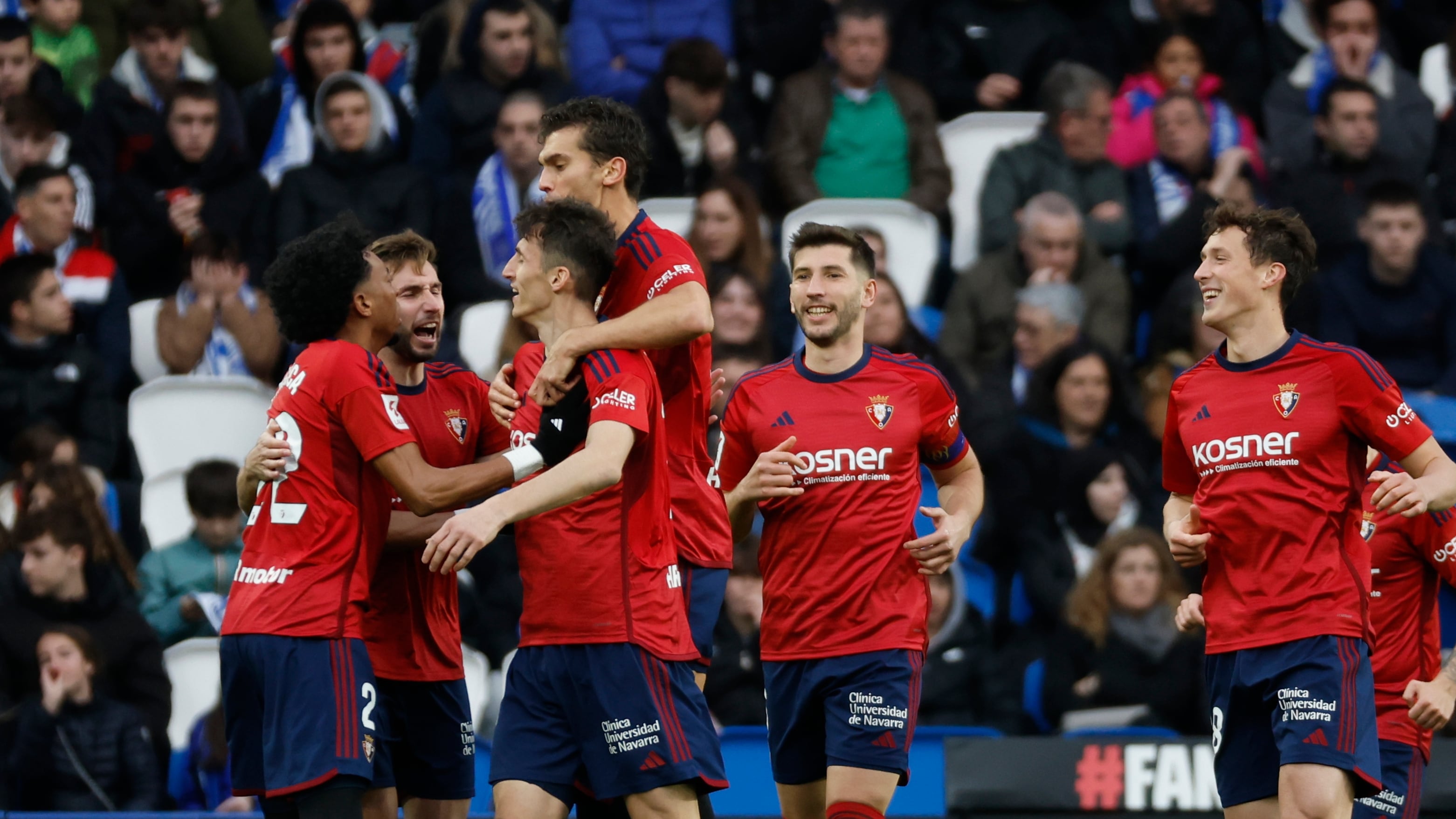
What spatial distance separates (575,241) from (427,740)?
182cm

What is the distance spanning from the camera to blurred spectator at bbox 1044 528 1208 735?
9117 mm

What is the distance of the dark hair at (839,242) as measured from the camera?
23.1ft

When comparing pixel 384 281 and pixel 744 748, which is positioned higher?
pixel 384 281

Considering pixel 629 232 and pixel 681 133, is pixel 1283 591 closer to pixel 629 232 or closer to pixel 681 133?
pixel 629 232

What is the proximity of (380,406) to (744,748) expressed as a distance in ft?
12.8

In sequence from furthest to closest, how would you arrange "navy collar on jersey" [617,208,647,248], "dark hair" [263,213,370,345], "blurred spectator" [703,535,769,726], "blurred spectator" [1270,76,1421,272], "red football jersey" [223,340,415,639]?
"blurred spectator" [1270,76,1421,272] → "blurred spectator" [703,535,769,726] → "navy collar on jersey" [617,208,647,248] → "dark hair" [263,213,370,345] → "red football jersey" [223,340,415,639]

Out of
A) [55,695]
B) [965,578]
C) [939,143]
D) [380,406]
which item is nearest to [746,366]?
[965,578]

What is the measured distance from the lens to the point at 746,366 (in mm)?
10062

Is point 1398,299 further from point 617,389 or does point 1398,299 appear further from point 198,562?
point 198,562

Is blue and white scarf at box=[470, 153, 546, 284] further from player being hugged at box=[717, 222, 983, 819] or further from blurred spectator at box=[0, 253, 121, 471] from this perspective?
player being hugged at box=[717, 222, 983, 819]

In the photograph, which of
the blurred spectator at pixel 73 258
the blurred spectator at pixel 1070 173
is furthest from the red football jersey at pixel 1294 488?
the blurred spectator at pixel 73 258

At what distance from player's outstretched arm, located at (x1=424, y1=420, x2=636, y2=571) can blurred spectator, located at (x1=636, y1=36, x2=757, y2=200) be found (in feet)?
19.6

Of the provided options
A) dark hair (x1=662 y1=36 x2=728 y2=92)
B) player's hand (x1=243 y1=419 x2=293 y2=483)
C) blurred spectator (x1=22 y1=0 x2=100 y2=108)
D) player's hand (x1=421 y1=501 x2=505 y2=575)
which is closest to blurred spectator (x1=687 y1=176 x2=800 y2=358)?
dark hair (x1=662 y1=36 x2=728 y2=92)

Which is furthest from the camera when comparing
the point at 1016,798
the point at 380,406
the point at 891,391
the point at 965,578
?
the point at 965,578
